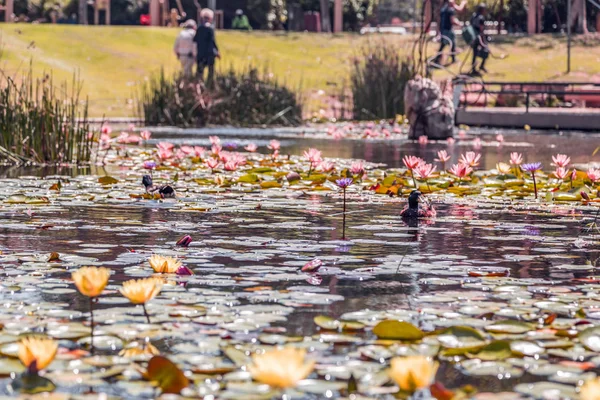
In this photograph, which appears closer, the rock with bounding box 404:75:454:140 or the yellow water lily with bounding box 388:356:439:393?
the yellow water lily with bounding box 388:356:439:393

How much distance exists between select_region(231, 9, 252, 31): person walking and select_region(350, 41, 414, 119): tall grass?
24.7 meters

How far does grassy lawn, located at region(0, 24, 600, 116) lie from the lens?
37.0 metres

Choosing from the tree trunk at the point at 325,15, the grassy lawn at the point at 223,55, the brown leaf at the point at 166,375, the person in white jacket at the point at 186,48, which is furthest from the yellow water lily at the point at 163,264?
the tree trunk at the point at 325,15

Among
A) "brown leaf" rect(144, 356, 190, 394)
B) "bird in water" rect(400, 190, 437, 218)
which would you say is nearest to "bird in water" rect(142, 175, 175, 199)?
"bird in water" rect(400, 190, 437, 218)

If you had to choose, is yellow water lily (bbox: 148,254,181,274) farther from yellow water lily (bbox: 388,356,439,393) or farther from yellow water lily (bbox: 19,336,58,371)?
yellow water lily (bbox: 388,356,439,393)

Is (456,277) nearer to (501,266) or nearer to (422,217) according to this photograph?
(501,266)

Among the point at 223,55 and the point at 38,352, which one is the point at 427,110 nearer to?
the point at 38,352

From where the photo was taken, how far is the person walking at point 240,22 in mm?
52156

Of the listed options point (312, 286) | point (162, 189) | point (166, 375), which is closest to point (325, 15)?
Answer: point (162, 189)

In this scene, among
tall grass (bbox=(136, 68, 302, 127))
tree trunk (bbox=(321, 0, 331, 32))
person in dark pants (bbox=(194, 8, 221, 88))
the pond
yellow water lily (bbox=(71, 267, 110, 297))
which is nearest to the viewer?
yellow water lily (bbox=(71, 267, 110, 297))

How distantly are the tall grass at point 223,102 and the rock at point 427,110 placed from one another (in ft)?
17.2

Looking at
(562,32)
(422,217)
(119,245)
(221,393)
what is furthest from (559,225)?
(562,32)

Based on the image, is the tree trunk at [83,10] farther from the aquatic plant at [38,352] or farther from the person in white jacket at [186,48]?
the aquatic plant at [38,352]

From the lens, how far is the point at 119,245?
270 inches
